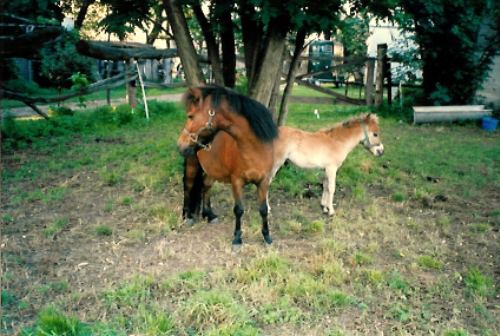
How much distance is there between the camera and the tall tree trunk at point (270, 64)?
7062 millimetres

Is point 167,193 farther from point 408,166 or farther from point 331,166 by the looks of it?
point 408,166

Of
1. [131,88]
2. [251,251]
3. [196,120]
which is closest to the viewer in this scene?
[196,120]

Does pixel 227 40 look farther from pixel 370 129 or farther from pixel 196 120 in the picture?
pixel 196 120

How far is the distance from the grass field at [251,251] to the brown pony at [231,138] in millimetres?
714

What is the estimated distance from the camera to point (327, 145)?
6.72 metres

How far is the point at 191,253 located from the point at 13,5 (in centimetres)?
493

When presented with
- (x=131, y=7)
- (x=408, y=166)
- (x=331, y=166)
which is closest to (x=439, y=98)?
(x=408, y=166)

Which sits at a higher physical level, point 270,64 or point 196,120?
point 270,64

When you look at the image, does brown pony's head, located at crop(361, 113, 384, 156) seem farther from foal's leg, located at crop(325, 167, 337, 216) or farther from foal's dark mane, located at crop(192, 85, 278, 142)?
foal's dark mane, located at crop(192, 85, 278, 142)

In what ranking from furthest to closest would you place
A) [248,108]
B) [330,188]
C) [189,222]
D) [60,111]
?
[60,111] < [330,188] < [189,222] < [248,108]

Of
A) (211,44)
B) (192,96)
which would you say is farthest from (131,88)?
(192,96)

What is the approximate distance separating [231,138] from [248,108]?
Answer: 1.38 ft

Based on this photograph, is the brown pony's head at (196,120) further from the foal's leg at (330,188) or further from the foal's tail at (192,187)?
the foal's leg at (330,188)

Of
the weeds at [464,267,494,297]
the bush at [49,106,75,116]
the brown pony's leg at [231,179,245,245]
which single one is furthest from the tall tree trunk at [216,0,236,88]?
the bush at [49,106,75,116]
